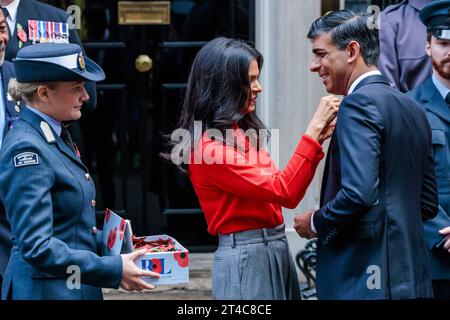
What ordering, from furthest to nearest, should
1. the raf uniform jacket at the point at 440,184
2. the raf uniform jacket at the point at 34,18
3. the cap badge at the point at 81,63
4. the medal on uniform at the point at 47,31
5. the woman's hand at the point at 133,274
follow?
1. the medal on uniform at the point at 47,31
2. the raf uniform jacket at the point at 34,18
3. the raf uniform jacket at the point at 440,184
4. the cap badge at the point at 81,63
5. the woman's hand at the point at 133,274

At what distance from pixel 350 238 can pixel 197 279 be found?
2.99m

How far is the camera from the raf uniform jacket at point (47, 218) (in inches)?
128

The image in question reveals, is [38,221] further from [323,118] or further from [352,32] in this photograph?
[352,32]

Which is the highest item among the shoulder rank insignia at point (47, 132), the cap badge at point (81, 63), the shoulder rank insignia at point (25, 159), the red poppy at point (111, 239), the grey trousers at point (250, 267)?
the cap badge at point (81, 63)

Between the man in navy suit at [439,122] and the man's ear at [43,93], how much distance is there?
5.76ft

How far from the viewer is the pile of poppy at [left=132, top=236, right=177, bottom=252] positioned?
3584 millimetres

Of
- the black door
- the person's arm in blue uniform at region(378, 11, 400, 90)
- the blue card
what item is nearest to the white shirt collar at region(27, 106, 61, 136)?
the blue card

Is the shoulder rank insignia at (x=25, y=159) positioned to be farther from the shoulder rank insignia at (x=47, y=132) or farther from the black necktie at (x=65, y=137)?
the black necktie at (x=65, y=137)

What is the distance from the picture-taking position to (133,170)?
6.73m

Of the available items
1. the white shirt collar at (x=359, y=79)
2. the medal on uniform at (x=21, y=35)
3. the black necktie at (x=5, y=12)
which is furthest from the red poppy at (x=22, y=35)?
Result: the white shirt collar at (x=359, y=79)

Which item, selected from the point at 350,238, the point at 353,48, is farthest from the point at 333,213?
the point at 353,48

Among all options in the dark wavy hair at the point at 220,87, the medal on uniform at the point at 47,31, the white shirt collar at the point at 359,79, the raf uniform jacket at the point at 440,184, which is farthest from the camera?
the medal on uniform at the point at 47,31

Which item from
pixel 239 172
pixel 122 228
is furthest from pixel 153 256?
pixel 239 172
